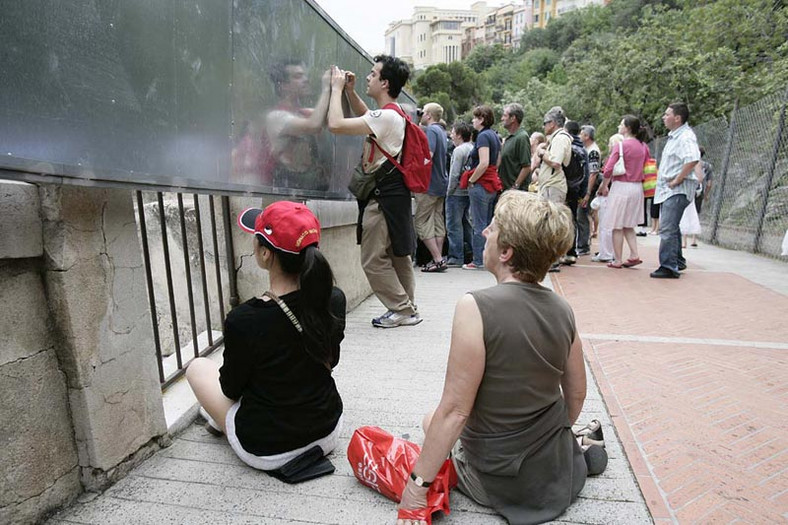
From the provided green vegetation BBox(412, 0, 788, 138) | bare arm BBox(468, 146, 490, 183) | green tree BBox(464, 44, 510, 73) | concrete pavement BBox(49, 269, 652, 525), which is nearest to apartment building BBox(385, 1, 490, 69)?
green tree BBox(464, 44, 510, 73)

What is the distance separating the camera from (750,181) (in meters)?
10.4

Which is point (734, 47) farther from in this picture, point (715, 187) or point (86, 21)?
point (86, 21)

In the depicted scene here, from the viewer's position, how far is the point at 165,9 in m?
2.48

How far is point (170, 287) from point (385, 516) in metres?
1.77

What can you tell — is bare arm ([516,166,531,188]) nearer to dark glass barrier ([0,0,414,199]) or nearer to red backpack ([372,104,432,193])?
red backpack ([372,104,432,193])

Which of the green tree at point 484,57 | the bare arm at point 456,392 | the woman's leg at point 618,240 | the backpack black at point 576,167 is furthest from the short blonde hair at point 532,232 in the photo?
the green tree at point 484,57

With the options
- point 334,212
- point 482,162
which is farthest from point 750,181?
point 334,212

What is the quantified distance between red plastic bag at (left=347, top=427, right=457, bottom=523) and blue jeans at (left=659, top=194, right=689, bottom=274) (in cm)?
584

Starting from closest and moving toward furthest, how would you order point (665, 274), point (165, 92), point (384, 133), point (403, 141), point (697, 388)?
point (165, 92), point (697, 388), point (384, 133), point (403, 141), point (665, 274)

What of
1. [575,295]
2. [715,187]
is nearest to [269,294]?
[575,295]

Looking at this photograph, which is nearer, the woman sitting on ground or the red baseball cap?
the woman sitting on ground

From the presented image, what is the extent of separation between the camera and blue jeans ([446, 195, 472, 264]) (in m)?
7.63

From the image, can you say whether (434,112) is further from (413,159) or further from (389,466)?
Answer: (389,466)

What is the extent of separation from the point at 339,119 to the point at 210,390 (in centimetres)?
218
